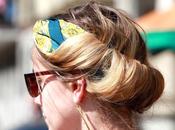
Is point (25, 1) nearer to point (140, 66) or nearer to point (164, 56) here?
point (164, 56)

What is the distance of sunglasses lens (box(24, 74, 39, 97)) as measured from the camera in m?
2.73

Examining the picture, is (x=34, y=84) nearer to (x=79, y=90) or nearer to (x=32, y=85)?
(x=32, y=85)

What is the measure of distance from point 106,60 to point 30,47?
1.82ft

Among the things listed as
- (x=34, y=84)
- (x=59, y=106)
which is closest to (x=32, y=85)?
(x=34, y=84)

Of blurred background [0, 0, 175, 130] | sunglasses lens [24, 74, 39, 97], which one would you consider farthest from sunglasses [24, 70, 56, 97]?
blurred background [0, 0, 175, 130]

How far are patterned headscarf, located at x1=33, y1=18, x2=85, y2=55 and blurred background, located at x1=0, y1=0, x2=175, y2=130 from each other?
0.38m

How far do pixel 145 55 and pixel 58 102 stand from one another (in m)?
0.38

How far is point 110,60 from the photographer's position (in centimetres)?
265

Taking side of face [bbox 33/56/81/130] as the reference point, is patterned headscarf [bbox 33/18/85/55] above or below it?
above

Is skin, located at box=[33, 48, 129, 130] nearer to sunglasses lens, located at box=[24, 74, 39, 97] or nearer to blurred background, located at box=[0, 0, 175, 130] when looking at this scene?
sunglasses lens, located at box=[24, 74, 39, 97]

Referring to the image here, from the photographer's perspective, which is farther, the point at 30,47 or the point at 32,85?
the point at 30,47

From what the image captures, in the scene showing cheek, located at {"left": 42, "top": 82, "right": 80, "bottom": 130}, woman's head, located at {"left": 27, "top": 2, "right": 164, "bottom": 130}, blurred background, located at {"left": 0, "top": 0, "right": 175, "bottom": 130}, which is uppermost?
woman's head, located at {"left": 27, "top": 2, "right": 164, "bottom": 130}

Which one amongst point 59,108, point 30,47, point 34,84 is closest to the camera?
point 59,108

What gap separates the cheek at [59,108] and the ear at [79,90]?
2 centimetres
